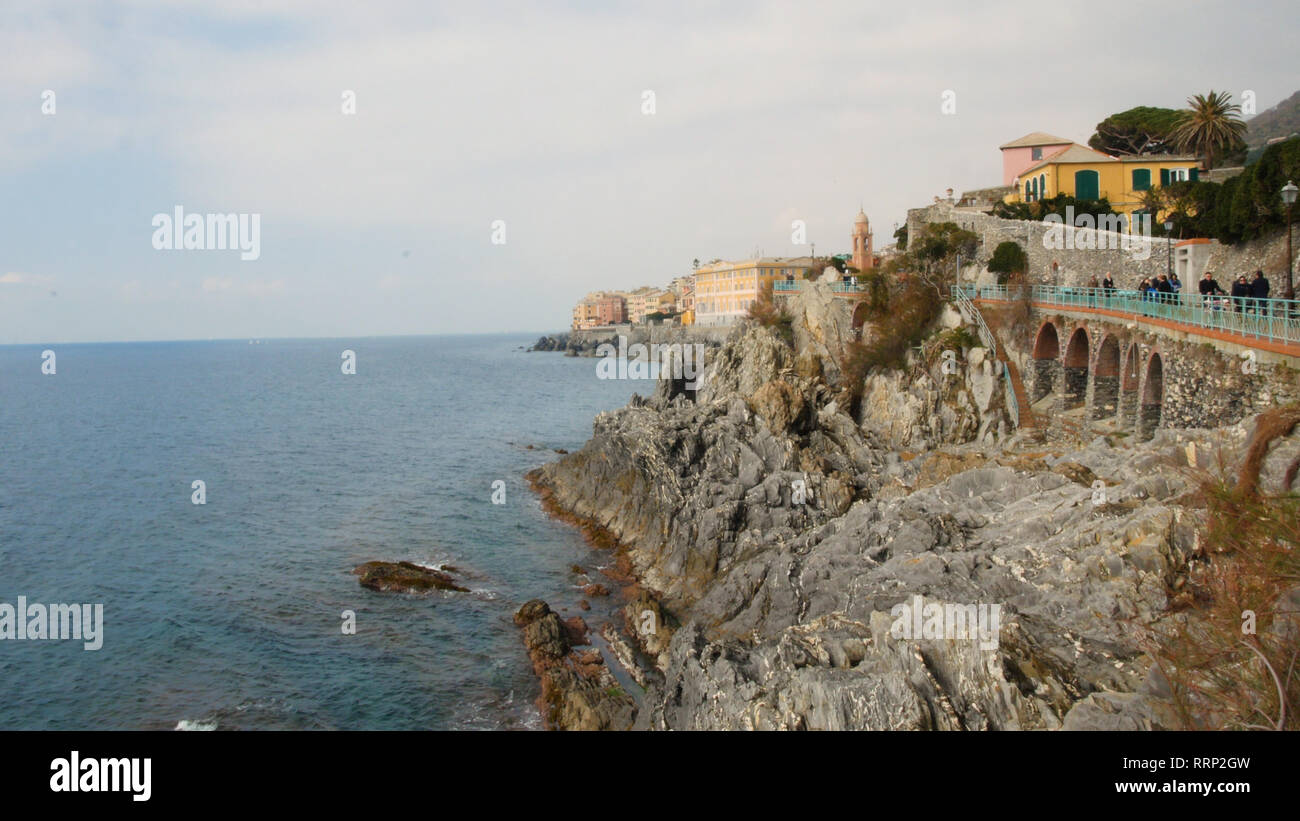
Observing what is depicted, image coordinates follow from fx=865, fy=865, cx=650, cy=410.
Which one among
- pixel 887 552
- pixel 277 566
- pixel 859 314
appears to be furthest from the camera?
pixel 859 314

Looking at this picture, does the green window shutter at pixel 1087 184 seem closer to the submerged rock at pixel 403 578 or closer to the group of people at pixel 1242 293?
the group of people at pixel 1242 293

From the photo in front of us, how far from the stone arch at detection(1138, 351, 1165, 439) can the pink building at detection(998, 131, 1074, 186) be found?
38145 mm

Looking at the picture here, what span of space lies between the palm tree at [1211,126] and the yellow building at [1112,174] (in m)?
1.17

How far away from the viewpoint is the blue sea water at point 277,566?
2200cm

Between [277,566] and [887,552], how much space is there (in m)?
23.3

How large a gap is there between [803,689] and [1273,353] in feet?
47.6

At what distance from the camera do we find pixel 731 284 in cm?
12312

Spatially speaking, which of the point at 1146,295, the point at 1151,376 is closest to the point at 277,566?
the point at 1151,376

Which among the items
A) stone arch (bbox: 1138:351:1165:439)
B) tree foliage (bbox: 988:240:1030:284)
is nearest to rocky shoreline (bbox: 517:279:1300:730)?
stone arch (bbox: 1138:351:1165:439)

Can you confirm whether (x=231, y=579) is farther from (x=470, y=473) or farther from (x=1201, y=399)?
(x=1201, y=399)

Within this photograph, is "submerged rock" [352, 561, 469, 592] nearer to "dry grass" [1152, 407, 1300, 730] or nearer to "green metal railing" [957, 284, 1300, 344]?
"dry grass" [1152, 407, 1300, 730]

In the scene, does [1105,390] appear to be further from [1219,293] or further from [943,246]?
[943,246]
